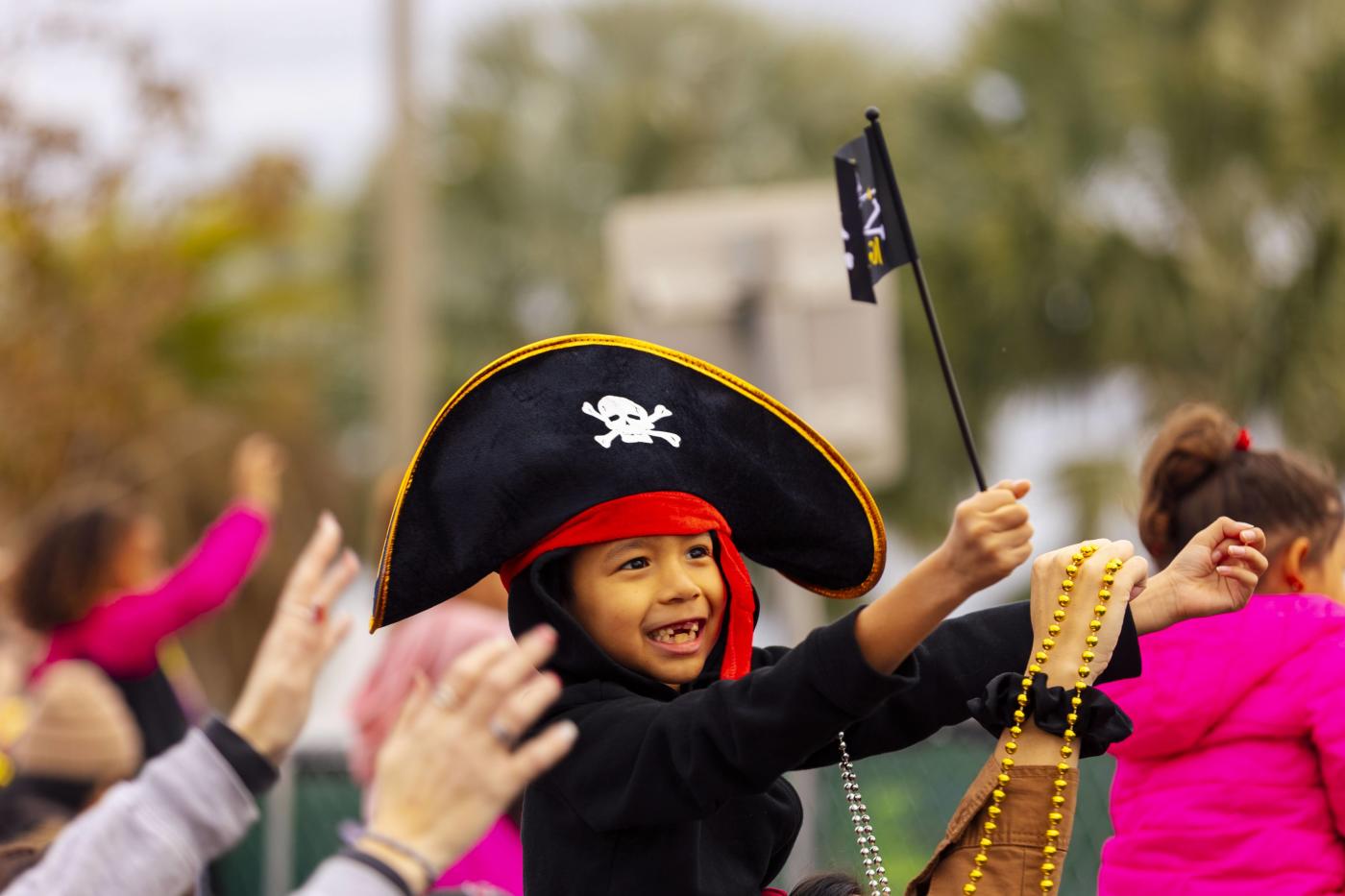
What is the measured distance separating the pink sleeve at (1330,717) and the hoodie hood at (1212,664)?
0.11 ft

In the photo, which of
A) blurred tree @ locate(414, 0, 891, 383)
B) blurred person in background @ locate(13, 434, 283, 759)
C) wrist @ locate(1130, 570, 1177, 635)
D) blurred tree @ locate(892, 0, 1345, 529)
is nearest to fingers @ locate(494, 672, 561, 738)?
wrist @ locate(1130, 570, 1177, 635)

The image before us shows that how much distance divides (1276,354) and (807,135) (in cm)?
757

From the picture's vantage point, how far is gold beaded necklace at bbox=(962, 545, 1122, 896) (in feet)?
7.98

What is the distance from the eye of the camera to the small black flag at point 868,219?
271 centimetres

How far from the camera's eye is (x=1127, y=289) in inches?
507

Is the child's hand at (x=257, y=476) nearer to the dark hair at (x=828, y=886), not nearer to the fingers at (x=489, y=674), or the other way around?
the dark hair at (x=828, y=886)

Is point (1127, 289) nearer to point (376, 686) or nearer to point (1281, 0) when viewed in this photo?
point (1281, 0)

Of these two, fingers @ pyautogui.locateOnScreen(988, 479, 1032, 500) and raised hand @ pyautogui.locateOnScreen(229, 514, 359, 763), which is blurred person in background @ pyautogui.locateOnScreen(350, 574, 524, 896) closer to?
raised hand @ pyautogui.locateOnScreen(229, 514, 359, 763)

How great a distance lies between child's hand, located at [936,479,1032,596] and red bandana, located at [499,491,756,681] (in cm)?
56

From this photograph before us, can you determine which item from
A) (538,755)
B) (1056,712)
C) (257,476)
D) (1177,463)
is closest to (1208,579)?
(1056,712)

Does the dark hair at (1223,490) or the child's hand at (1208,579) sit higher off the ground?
the dark hair at (1223,490)

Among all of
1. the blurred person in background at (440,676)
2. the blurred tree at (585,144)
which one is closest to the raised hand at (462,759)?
the blurred person in background at (440,676)

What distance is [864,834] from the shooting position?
9.25 feet

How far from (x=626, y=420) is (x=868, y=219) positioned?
45 centimetres
